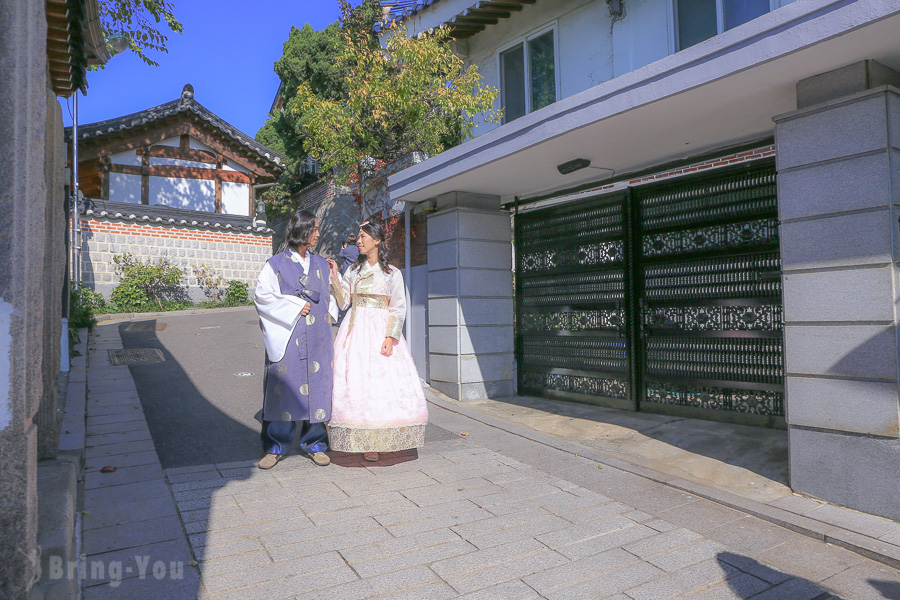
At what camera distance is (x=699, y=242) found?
5562 mm

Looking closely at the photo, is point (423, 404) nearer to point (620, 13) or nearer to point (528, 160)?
point (528, 160)

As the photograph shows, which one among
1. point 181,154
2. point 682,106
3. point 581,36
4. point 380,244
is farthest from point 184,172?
point 682,106

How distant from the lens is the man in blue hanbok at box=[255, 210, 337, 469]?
4.28 m

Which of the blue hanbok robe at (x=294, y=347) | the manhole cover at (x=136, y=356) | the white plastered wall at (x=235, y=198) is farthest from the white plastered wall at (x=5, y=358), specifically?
the white plastered wall at (x=235, y=198)

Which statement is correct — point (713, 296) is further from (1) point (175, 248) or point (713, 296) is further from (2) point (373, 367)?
(1) point (175, 248)

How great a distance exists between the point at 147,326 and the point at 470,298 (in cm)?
876

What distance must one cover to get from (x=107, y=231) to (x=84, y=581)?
18243 millimetres

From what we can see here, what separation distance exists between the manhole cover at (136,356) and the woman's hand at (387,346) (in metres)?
5.23

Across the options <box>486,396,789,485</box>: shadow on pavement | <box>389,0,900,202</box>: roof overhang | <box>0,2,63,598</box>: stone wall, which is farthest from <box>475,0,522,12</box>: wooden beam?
<box>0,2,63,598</box>: stone wall

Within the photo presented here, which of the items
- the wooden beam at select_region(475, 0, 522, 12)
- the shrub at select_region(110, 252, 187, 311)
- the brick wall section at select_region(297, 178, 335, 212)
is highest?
the wooden beam at select_region(475, 0, 522, 12)

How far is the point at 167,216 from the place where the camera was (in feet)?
62.3

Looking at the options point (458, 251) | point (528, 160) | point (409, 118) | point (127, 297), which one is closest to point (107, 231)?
point (127, 297)

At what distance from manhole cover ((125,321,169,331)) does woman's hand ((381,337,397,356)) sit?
930 cm

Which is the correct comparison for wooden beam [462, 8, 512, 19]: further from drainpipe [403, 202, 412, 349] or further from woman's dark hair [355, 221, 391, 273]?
woman's dark hair [355, 221, 391, 273]
